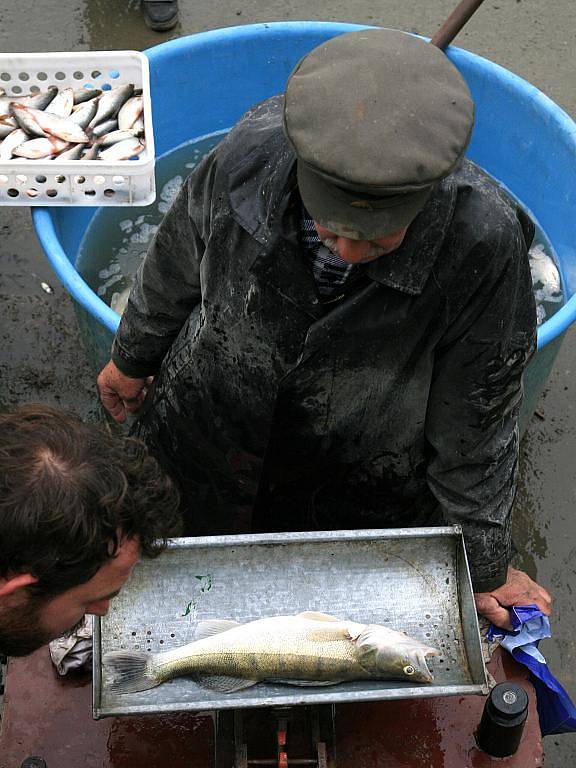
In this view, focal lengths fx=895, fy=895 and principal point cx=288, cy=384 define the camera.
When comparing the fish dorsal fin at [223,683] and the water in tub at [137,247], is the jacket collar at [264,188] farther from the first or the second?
the water in tub at [137,247]

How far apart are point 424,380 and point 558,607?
6.91ft

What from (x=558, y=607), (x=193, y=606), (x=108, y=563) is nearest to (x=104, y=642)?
(x=193, y=606)

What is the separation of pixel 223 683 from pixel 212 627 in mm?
145

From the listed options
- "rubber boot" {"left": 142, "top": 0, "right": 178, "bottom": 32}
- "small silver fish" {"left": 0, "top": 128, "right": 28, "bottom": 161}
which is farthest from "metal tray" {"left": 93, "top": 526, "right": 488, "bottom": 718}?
"rubber boot" {"left": 142, "top": 0, "right": 178, "bottom": 32}

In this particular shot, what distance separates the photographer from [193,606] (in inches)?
89.4

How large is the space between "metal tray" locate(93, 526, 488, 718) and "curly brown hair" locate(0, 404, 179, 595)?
0.36 meters

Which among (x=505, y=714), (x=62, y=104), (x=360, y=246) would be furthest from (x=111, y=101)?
(x=505, y=714)

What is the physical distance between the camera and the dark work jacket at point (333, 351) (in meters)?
1.99

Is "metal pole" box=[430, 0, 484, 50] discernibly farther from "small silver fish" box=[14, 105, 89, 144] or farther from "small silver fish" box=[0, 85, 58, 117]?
"small silver fish" box=[0, 85, 58, 117]

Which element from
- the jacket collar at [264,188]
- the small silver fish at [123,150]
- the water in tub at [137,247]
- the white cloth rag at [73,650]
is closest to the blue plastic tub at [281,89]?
the water in tub at [137,247]

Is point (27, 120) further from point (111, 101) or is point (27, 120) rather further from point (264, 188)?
point (264, 188)

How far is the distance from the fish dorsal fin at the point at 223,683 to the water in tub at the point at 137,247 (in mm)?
2483

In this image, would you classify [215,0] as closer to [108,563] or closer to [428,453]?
[428,453]

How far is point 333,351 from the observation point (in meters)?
→ 2.17
